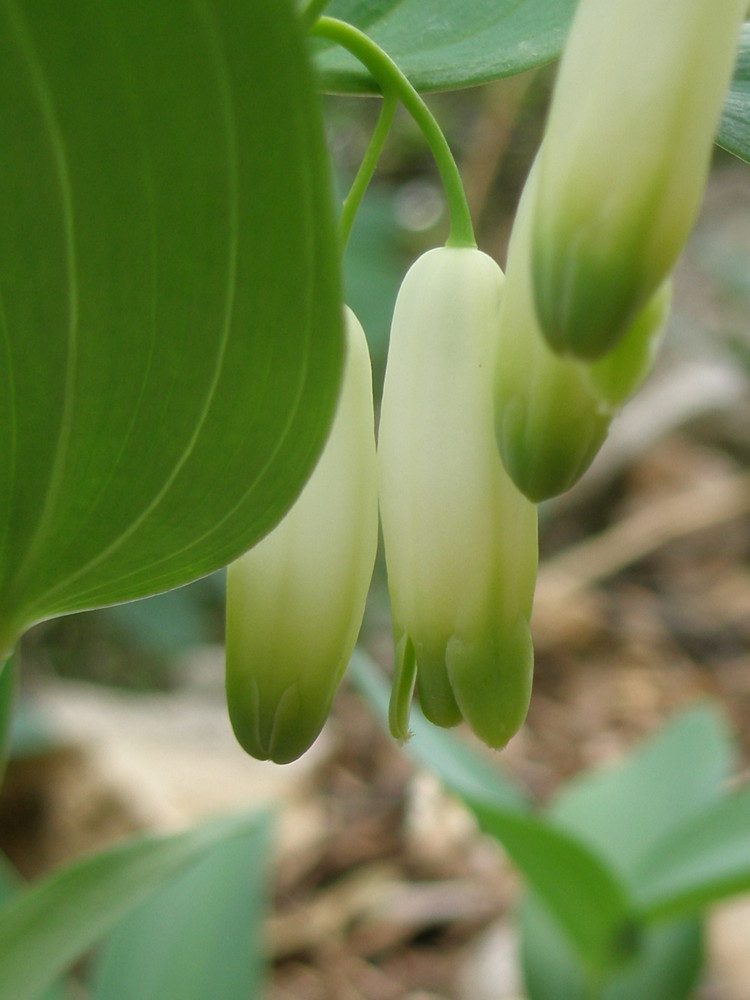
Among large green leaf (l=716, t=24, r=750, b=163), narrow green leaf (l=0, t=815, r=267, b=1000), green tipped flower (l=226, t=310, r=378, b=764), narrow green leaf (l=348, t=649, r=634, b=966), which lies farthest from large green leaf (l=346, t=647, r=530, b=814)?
large green leaf (l=716, t=24, r=750, b=163)

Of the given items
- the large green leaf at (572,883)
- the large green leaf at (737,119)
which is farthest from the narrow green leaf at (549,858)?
the large green leaf at (737,119)

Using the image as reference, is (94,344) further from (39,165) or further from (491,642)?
(491,642)

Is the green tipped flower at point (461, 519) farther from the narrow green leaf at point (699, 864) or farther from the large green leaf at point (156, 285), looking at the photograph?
the narrow green leaf at point (699, 864)

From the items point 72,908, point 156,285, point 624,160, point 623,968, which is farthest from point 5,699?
point 623,968

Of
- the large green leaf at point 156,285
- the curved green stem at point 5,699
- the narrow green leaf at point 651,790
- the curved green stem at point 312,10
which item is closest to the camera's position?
the large green leaf at point 156,285

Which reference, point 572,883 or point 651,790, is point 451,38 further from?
point 651,790

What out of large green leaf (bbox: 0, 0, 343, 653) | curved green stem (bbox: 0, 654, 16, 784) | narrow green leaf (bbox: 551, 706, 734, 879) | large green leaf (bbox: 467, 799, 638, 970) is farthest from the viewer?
narrow green leaf (bbox: 551, 706, 734, 879)

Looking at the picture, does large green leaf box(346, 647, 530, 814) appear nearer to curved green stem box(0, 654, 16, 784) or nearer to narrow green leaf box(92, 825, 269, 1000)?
narrow green leaf box(92, 825, 269, 1000)
